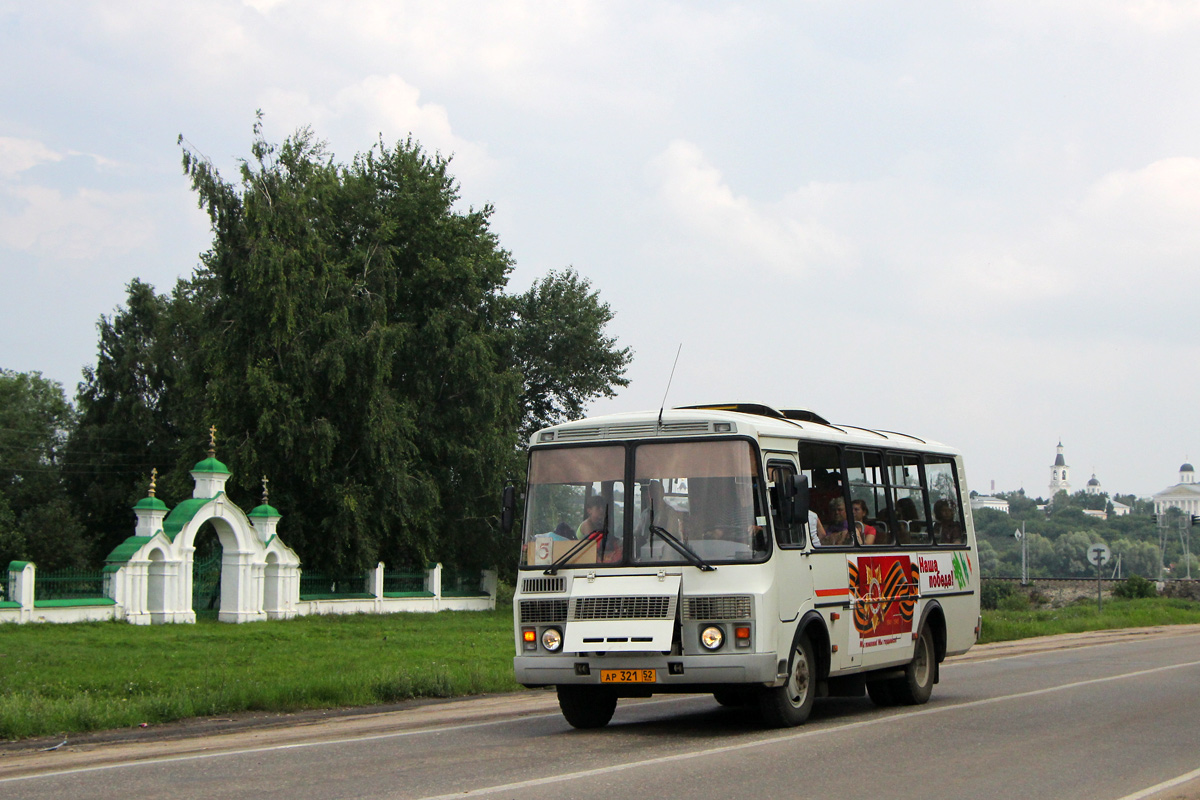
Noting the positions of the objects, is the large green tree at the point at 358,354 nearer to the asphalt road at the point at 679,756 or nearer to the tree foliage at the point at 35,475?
the tree foliage at the point at 35,475

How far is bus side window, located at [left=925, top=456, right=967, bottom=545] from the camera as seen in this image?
626 inches

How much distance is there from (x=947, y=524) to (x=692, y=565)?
572cm

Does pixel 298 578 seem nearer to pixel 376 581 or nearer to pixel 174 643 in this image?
pixel 376 581

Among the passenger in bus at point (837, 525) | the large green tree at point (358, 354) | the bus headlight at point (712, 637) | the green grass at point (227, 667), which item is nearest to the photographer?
the bus headlight at point (712, 637)

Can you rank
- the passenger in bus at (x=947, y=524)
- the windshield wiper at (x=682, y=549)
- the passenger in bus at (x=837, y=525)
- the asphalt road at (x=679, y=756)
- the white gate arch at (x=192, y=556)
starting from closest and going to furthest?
the asphalt road at (x=679, y=756) → the windshield wiper at (x=682, y=549) → the passenger in bus at (x=837, y=525) → the passenger in bus at (x=947, y=524) → the white gate arch at (x=192, y=556)

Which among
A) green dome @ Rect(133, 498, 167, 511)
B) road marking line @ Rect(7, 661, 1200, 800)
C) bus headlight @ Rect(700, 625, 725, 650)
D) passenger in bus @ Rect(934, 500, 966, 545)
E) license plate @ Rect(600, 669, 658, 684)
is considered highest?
green dome @ Rect(133, 498, 167, 511)

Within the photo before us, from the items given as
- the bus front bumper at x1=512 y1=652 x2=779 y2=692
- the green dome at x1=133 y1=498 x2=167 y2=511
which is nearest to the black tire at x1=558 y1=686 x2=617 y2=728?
the bus front bumper at x1=512 y1=652 x2=779 y2=692

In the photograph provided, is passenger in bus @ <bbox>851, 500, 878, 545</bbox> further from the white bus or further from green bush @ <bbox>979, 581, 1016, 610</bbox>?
green bush @ <bbox>979, 581, 1016, 610</bbox>

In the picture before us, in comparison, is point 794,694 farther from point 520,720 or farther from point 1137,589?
point 1137,589

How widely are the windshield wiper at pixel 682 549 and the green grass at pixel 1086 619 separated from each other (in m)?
21.5

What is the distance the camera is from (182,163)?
44219 millimetres

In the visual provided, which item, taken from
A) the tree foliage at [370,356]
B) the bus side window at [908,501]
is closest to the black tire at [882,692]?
the bus side window at [908,501]

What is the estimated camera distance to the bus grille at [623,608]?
11.4 metres

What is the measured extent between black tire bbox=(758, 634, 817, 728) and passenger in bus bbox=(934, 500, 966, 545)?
3.92 metres
